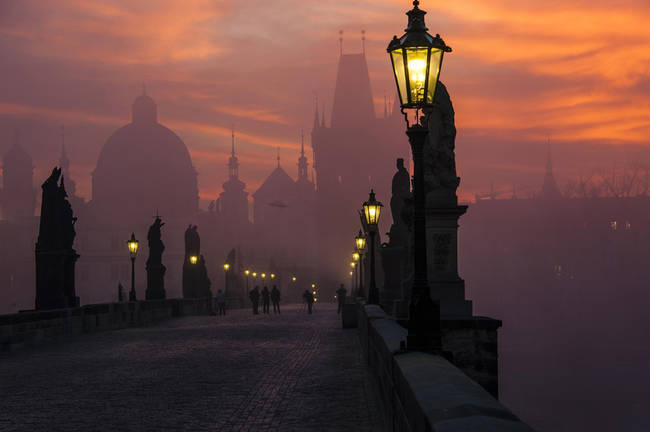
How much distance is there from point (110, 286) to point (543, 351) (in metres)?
85.4

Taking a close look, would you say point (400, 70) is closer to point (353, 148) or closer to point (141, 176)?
point (141, 176)

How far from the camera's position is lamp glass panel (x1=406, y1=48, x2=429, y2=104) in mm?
9703

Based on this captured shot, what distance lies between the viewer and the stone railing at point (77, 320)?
74.4 ft

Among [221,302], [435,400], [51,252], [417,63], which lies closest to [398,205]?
[51,252]

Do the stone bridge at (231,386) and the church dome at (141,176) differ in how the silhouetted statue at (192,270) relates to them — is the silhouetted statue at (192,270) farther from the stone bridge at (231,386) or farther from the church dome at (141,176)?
the church dome at (141,176)

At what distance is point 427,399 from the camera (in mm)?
5820

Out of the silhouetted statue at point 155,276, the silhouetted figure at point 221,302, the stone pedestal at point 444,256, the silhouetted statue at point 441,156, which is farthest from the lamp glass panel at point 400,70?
the silhouetted figure at point 221,302

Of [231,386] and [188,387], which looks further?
[231,386]

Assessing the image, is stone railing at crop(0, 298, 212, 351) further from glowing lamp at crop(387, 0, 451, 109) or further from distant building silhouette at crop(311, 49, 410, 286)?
distant building silhouette at crop(311, 49, 410, 286)

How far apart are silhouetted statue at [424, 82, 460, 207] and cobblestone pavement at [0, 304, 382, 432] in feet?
12.0

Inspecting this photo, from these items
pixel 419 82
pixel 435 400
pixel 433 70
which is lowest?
pixel 435 400

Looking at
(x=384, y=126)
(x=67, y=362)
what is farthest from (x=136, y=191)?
(x=67, y=362)

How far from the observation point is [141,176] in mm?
173000

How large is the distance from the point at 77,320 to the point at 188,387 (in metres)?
16.0
